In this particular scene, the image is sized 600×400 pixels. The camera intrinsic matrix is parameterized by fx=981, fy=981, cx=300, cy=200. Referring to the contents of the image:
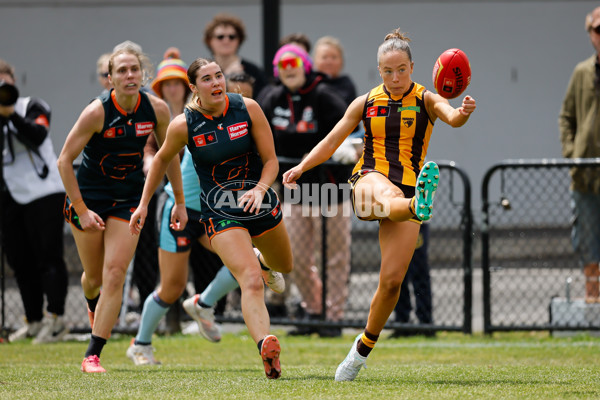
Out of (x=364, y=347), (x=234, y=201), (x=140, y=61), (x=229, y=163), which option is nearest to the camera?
(x=364, y=347)

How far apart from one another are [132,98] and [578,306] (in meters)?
4.60

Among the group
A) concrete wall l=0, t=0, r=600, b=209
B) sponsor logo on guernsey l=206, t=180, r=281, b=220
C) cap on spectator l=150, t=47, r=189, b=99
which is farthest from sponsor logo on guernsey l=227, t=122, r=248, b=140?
concrete wall l=0, t=0, r=600, b=209

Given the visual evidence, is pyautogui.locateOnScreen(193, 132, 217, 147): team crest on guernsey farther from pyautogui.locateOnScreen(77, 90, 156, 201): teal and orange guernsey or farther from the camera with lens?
the camera with lens

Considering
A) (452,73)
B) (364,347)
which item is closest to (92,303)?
(364,347)

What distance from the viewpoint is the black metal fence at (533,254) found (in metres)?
9.09

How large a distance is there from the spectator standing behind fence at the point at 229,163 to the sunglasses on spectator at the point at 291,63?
2.94 metres

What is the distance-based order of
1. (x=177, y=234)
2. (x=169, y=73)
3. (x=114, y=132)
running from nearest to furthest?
(x=114, y=132) → (x=177, y=234) → (x=169, y=73)

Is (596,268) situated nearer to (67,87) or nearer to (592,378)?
(592,378)

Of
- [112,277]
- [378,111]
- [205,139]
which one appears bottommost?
[112,277]

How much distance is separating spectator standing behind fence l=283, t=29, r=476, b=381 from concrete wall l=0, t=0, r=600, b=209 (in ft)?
35.1

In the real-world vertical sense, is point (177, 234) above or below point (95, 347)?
above

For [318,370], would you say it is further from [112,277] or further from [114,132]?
[114,132]

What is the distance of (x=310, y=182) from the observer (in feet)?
31.1

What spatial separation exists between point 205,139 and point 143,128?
35.7 inches
